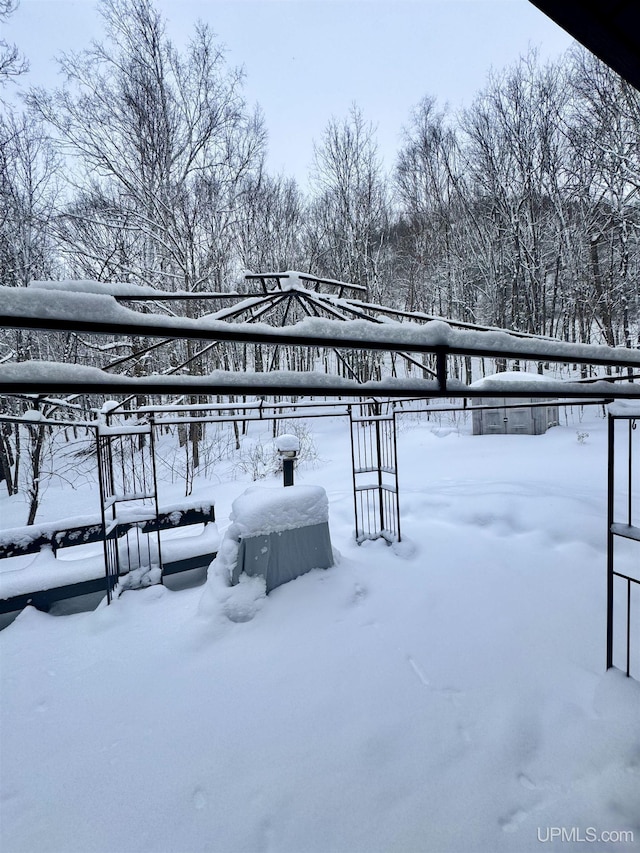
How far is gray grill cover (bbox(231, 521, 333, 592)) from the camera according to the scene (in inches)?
160

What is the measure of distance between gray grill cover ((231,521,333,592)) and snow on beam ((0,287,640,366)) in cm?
322

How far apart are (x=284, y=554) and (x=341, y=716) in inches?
A: 71.1

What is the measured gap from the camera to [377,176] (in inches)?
554

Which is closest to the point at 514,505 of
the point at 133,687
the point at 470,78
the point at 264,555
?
the point at 264,555

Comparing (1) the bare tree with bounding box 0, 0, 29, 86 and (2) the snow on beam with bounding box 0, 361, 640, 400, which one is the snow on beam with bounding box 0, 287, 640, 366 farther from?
(1) the bare tree with bounding box 0, 0, 29, 86

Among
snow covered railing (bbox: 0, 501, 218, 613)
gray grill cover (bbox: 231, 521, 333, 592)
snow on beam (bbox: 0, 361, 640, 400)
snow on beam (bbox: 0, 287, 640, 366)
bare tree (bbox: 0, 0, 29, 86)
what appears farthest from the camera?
bare tree (bbox: 0, 0, 29, 86)

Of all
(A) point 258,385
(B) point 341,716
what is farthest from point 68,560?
(A) point 258,385

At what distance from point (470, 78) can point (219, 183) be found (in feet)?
31.8

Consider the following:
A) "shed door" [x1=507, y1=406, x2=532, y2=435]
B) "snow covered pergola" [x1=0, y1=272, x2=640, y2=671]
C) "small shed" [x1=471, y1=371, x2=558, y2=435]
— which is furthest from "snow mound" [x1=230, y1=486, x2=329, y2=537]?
"shed door" [x1=507, y1=406, x2=532, y2=435]

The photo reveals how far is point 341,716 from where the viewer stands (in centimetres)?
264

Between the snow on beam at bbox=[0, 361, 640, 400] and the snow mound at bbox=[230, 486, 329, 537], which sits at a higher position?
the snow on beam at bbox=[0, 361, 640, 400]

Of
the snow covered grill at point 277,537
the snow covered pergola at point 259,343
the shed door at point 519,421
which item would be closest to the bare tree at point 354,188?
the shed door at point 519,421

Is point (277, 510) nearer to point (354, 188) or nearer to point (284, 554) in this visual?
point (284, 554)

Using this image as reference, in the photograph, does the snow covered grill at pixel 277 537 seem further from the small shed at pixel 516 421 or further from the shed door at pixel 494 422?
the shed door at pixel 494 422
